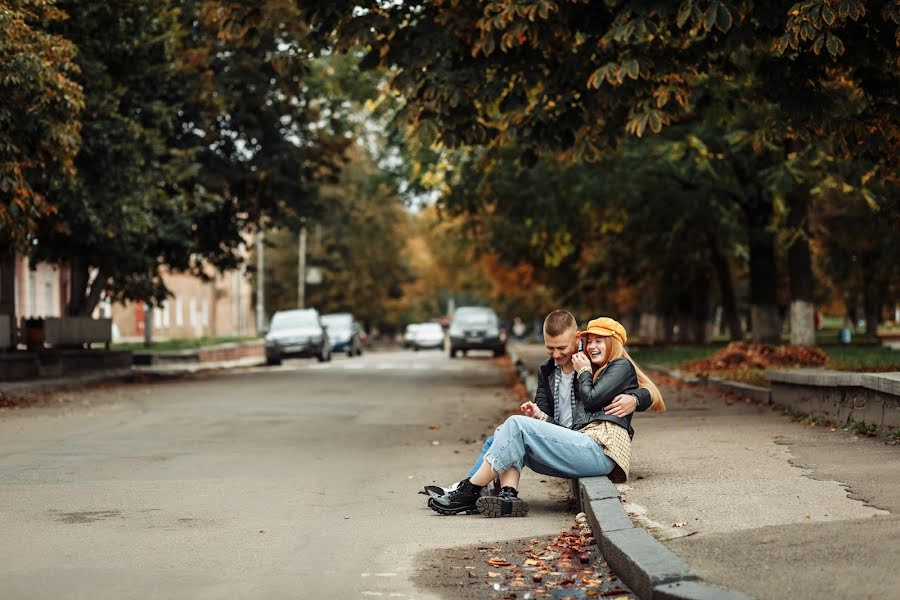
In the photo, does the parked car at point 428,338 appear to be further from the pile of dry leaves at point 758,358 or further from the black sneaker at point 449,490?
the black sneaker at point 449,490

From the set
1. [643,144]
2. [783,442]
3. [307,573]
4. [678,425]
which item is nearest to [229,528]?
[307,573]

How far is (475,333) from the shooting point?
51.8 m

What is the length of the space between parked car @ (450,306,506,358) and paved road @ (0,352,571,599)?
104 feet

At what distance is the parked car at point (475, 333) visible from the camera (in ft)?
170

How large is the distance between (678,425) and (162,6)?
16136 mm

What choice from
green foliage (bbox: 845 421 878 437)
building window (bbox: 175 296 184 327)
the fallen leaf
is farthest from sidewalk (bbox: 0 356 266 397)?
building window (bbox: 175 296 184 327)

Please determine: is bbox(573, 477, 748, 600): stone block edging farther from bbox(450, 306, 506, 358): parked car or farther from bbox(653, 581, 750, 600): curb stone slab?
bbox(450, 306, 506, 358): parked car

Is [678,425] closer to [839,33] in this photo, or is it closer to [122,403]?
[839,33]

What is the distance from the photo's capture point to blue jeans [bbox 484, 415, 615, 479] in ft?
27.5

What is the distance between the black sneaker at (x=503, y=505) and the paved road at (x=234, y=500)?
0.27 feet

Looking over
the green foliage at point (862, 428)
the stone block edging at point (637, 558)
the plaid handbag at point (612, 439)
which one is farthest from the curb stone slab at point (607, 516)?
the green foliage at point (862, 428)

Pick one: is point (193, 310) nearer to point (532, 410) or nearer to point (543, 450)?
point (532, 410)

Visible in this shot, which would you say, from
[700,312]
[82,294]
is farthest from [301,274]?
[82,294]

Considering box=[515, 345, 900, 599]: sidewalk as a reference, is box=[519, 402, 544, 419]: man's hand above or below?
above
